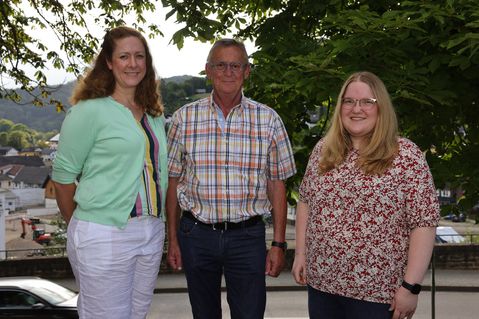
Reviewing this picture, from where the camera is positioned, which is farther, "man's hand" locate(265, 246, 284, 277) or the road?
the road

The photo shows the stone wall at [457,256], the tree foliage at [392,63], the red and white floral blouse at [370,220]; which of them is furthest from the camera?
→ the stone wall at [457,256]

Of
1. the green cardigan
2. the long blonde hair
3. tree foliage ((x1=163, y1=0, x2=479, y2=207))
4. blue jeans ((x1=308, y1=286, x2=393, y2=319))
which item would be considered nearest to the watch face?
blue jeans ((x1=308, y1=286, x2=393, y2=319))

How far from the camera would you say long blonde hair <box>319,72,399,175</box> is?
2.55 meters

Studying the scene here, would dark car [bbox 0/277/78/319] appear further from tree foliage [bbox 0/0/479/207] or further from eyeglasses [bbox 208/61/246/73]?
eyeglasses [bbox 208/61/246/73]

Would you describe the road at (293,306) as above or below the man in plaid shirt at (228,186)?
below

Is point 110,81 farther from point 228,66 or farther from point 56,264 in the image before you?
point 56,264

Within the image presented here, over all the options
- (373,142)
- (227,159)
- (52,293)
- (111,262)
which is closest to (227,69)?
(227,159)

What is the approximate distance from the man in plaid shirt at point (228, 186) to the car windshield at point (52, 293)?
9076 millimetres

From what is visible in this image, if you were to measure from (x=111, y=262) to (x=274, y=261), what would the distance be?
2.91 ft

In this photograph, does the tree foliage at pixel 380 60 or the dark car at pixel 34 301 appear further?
the dark car at pixel 34 301

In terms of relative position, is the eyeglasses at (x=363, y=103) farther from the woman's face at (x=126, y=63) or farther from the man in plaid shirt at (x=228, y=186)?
the woman's face at (x=126, y=63)

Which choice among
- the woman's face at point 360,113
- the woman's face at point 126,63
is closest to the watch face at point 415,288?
the woman's face at point 360,113

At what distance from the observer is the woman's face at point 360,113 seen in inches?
103

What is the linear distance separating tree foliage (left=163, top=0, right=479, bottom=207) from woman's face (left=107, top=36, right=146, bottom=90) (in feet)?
6.55
